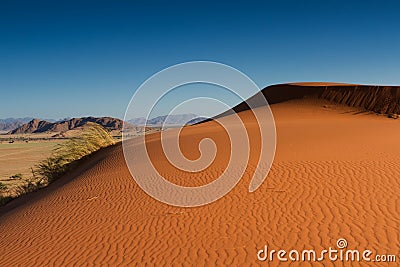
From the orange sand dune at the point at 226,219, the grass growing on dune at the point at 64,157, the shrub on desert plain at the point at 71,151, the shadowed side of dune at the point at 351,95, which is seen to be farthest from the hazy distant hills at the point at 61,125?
the orange sand dune at the point at 226,219

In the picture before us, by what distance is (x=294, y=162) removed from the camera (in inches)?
405

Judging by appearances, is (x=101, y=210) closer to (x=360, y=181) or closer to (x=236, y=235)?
(x=236, y=235)

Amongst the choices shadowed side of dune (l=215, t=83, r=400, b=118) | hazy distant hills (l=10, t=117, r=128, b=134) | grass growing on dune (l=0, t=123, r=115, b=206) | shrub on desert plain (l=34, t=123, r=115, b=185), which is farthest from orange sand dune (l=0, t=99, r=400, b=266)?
hazy distant hills (l=10, t=117, r=128, b=134)

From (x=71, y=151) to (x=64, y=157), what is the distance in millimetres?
939

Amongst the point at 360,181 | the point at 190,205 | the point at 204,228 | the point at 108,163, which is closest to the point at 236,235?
the point at 204,228

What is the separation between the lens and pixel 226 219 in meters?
6.89

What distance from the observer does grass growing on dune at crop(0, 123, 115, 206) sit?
1702cm

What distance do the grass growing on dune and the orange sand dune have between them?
691cm

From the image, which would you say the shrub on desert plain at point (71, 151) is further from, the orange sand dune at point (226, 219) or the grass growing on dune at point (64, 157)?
the orange sand dune at point (226, 219)

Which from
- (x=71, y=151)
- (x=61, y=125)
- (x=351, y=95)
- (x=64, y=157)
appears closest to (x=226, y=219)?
(x=64, y=157)

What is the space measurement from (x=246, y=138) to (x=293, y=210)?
8.80m

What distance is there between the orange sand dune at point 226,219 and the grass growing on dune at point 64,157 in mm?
6908

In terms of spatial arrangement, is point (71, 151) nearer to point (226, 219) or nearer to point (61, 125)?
point (226, 219)

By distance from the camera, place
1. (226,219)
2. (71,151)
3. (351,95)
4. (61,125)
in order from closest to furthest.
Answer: (226,219) → (71,151) → (351,95) → (61,125)
